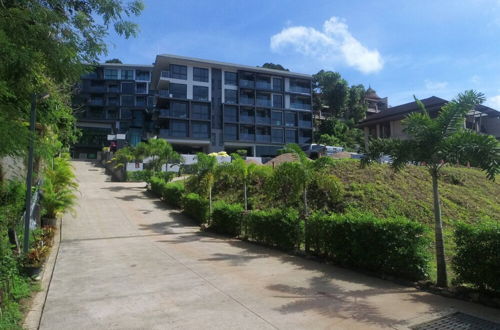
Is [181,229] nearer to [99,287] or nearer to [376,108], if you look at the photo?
[99,287]

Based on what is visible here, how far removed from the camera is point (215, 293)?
652 centimetres

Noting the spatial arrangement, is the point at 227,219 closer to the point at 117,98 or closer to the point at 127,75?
the point at 117,98

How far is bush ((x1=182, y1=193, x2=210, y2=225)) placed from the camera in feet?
51.5

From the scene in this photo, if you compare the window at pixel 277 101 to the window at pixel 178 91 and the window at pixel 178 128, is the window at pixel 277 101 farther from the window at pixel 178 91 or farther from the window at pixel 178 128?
the window at pixel 178 128

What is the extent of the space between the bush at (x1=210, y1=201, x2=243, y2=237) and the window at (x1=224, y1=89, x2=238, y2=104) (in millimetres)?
41830

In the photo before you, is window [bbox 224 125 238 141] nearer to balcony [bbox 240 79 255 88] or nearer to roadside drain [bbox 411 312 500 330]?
balcony [bbox 240 79 255 88]

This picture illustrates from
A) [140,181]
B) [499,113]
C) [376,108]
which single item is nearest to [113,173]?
[140,181]

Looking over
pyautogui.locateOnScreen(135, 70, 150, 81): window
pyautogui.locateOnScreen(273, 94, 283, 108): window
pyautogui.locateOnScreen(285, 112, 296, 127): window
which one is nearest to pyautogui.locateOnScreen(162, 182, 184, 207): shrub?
pyautogui.locateOnScreen(273, 94, 283, 108): window

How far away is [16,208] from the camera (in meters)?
8.79

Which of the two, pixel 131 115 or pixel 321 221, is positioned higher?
pixel 131 115

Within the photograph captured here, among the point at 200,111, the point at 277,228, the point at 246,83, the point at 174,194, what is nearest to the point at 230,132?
the point at 200,111

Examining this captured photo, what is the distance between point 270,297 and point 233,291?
0.75 m

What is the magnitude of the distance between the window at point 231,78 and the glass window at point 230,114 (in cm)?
385

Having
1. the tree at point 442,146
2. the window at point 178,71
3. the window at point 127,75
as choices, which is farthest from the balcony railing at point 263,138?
the tree at point 442,146
